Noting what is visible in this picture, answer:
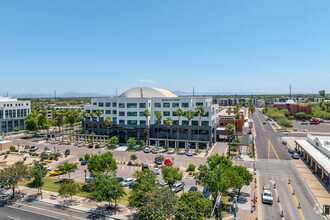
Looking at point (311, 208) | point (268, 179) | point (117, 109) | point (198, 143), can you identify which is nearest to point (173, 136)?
point (198, 143)

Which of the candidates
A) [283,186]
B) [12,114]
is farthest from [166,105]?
[12,114]

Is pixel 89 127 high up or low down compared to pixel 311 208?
up

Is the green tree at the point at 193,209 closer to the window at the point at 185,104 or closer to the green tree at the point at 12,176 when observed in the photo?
the green tree at the point at 12,176

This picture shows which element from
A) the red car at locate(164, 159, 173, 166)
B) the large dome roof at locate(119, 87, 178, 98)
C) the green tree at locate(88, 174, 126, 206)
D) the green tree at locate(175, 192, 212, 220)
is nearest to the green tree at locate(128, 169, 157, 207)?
the green tree at locate(88, 174, 126, 206)

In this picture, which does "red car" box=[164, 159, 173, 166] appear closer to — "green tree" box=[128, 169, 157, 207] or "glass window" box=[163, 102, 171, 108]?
"green tree" box=[128, 169, 157, 207]

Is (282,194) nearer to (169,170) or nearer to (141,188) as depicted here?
(169,170)

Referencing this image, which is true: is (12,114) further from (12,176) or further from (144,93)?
(12,176)

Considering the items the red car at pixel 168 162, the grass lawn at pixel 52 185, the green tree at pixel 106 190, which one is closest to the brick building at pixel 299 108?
the red car at pixel 168 162
